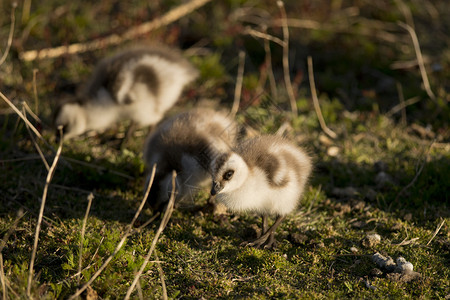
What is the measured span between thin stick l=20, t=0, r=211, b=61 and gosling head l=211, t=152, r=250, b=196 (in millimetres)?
4271

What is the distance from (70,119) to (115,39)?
7.34ft

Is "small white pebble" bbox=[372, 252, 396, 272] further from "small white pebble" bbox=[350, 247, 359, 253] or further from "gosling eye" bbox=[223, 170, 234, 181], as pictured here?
"gosling eye" bbox=[223, 170, 234, 181]

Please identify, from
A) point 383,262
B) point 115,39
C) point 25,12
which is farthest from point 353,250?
point 25,12

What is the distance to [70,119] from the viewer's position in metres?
5.96

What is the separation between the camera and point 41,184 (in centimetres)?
514

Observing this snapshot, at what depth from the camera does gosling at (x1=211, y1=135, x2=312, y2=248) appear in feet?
13.4

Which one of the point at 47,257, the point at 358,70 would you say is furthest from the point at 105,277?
the point at 358,70

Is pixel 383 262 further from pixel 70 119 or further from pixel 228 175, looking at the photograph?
pixel 70 119

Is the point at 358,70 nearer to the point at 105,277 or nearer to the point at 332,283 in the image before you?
the point at 332,283

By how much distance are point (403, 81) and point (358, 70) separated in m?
0.76

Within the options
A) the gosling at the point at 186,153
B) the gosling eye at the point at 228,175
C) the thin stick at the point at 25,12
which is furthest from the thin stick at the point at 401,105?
the thin stick at the point at 25,12

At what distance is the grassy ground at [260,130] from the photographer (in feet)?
12.9

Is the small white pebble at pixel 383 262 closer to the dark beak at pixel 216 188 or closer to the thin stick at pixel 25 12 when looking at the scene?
the dark beak at pixel 216 188

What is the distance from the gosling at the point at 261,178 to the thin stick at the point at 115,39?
4064mm
